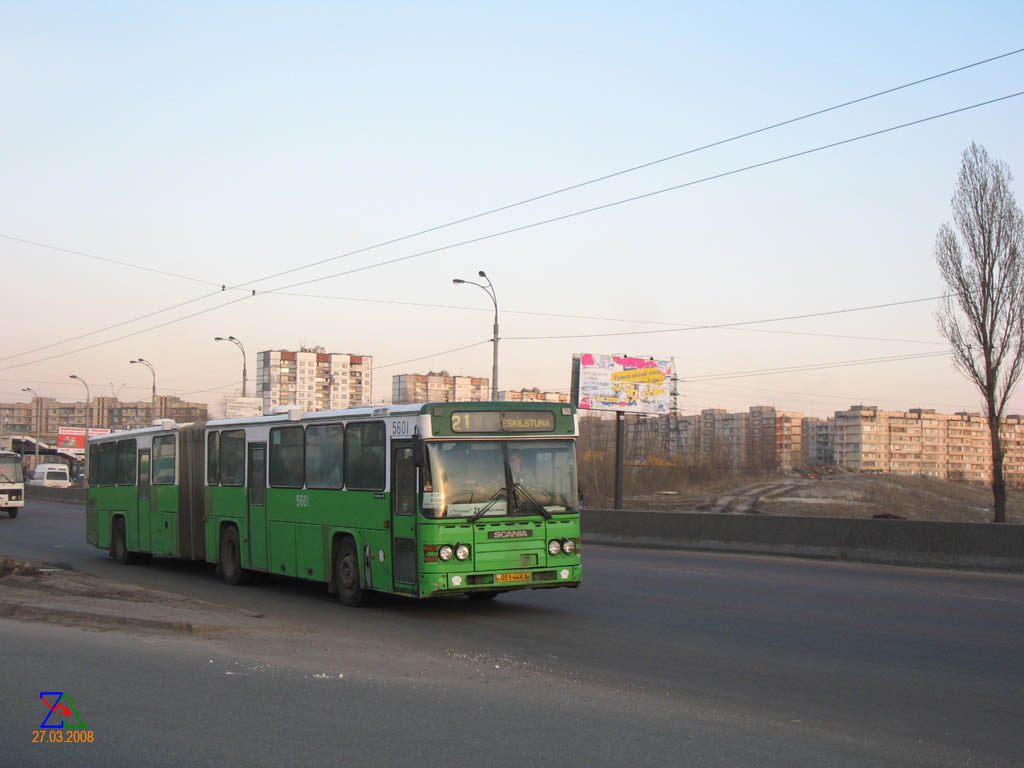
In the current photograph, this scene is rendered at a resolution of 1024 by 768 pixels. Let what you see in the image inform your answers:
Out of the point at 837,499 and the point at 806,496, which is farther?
the point at 806,496

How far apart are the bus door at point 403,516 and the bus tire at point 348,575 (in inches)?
45.6

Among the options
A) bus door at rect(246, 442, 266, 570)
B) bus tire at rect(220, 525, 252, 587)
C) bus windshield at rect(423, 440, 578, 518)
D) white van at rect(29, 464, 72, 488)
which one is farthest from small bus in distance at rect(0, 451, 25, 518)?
bus windshield at rect(423, 440, 578, 518)

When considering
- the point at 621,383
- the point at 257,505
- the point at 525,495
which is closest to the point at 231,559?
the point at 257,505

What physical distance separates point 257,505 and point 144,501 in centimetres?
551

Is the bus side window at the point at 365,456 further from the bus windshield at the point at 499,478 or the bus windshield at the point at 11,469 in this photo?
the bus windshield at the point at 11,469

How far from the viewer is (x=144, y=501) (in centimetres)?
2153

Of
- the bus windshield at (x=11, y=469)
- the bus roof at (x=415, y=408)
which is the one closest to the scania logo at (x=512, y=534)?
the bus roof at (x=415, y=408)

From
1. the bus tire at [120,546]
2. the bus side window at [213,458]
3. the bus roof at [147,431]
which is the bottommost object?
the bus tire at [120,546]

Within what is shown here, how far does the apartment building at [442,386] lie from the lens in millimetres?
123875

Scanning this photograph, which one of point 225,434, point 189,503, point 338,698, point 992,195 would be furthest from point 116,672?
point 992,195

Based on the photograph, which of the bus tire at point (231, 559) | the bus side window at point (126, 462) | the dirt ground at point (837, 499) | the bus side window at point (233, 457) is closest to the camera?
the bus side window at point (233, 457)

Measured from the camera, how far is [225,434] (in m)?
18.3

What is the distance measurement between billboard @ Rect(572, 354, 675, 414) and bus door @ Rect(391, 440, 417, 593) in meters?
Result: 27.2

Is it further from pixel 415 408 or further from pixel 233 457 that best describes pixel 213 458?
pixel 415 408
